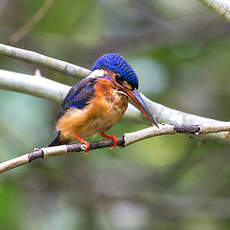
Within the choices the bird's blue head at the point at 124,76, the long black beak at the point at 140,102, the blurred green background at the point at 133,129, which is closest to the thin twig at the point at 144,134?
the long black beak at the point at 140,102

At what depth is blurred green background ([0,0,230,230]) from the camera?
5531 mm

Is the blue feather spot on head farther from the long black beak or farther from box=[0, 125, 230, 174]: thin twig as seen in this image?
box=[0, 125, 230, 174]: thin twig

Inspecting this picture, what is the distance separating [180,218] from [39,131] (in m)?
1.96

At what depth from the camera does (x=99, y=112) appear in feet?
12.2

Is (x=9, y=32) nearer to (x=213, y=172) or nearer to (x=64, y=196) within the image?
(x=64, y=196)

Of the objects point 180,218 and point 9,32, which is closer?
point 180,218

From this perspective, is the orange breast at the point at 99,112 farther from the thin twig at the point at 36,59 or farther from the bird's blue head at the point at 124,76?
the thin twig at the point at 36,59

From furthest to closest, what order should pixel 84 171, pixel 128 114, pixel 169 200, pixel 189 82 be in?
pixel 189 82, pixel 84 171, pixel 169 200, pixel 128 114

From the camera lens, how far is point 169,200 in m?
5.65

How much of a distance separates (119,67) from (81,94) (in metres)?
0.37

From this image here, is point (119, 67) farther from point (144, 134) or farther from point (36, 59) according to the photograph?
point (144, 134)

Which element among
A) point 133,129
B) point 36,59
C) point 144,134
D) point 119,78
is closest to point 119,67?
point 119,78

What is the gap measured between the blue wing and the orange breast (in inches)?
1.5

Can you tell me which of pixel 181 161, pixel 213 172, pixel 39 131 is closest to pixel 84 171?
pixel 39 131
